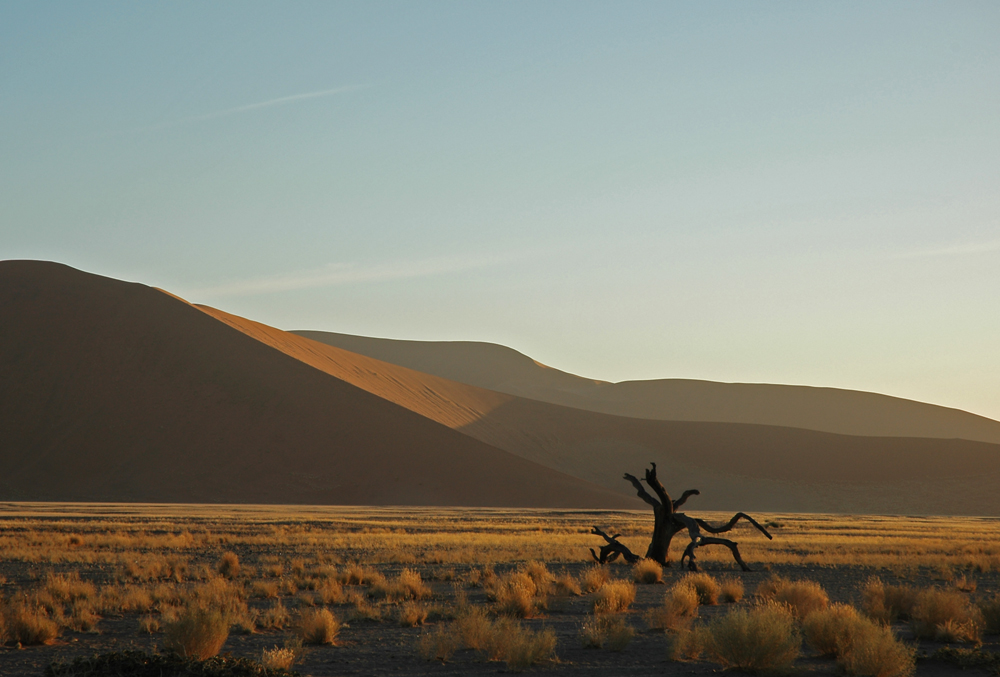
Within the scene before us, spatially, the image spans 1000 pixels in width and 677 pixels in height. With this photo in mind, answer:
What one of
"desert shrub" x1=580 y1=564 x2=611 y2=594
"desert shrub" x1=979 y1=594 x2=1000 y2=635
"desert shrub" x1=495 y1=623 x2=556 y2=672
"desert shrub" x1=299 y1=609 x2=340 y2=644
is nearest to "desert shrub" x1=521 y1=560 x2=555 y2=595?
"desert shrub" x1=580 y1=564 x2=611 y2=594

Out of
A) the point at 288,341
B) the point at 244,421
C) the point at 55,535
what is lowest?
the point at 55,535

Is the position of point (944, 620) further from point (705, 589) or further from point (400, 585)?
point (400, 585)

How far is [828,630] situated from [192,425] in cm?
6075

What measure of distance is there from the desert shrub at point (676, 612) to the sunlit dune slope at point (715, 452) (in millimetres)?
66779

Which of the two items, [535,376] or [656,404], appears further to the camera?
[535,376]

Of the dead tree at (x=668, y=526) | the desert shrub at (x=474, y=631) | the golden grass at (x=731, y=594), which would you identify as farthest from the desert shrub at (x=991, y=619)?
the dead tree at (x=668, y=526)

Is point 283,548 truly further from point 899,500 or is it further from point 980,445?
point 980,445

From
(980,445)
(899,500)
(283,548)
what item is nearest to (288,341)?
(899,500)

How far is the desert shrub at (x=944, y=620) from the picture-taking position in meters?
11.2

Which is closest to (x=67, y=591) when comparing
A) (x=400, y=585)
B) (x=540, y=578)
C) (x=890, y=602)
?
(x=400, y=585)

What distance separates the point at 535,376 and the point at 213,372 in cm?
11511

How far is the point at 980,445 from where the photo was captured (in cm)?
9312

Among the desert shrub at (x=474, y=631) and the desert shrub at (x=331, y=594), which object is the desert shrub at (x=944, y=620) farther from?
the desert shrub at (x=331, y=594)

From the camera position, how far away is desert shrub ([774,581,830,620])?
1266cm
